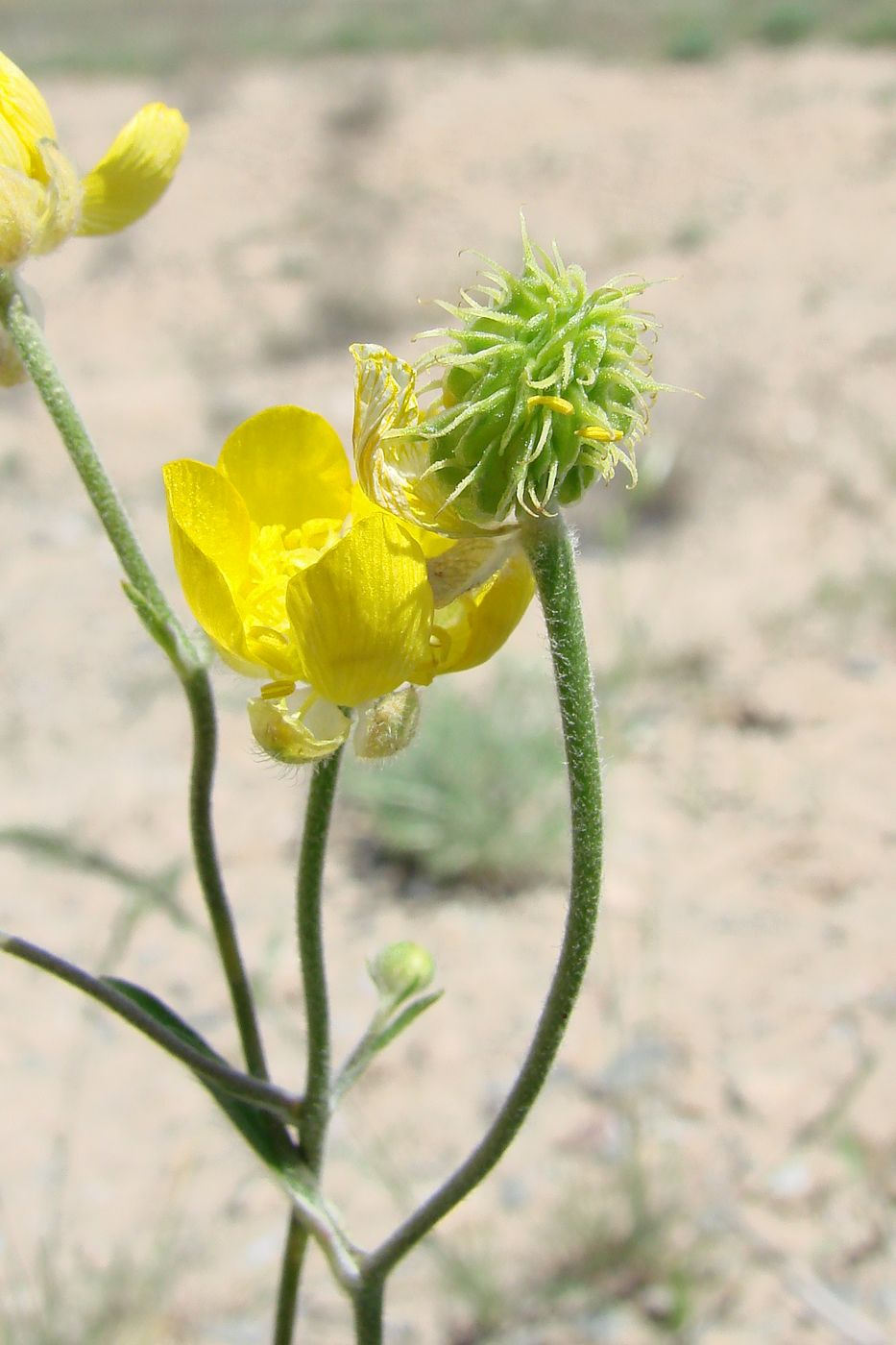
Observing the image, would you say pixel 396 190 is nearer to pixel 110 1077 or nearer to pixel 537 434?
pixel 110 1077

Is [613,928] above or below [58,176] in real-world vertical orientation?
below

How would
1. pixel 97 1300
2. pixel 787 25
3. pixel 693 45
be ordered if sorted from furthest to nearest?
pixel 787 25
pixel 693 45
pixel 97 1300

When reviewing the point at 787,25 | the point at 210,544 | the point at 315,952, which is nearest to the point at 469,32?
the point at 787,25

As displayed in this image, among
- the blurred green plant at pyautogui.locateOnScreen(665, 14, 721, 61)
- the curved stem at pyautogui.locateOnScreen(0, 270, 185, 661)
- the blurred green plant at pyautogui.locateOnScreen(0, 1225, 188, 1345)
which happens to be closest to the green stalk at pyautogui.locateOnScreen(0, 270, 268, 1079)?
the curved stem at pyautogui.locateOnScreen(0, 270, 185, 661)

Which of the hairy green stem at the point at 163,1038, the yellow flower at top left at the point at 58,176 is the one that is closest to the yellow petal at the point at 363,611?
the hairy green stem at the point at 163,1038

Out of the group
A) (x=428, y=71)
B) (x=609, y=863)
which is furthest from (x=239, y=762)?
(x=428, y=71)

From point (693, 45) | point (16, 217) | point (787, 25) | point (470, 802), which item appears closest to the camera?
point (16, 217)

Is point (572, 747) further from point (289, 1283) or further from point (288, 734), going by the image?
point (289, 1283)
